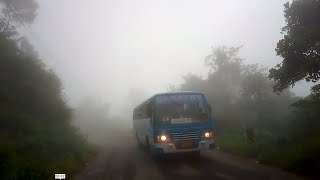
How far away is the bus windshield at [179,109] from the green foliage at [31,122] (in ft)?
16.5

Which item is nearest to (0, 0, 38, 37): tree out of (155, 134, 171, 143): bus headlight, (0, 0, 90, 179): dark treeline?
(0, 0, 90, 179): dark treeline

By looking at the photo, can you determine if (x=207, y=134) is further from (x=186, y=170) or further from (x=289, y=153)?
(x=289, y=153)

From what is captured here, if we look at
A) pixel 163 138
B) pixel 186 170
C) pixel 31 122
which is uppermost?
pixel 31 122

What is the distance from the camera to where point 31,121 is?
20094 millimetres

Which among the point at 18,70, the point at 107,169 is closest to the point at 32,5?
the point at 18,70

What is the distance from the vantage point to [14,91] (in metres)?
21.8

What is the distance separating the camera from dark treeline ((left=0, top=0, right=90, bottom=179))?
13.0 metres

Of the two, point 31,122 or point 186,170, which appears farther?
point 31,122

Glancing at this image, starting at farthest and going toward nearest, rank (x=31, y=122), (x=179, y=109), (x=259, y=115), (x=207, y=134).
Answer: (x=259, y=115)
(x=31, y=122)
(x=179, y=109)
(x=207, y=134)

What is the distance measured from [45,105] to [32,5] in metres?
15.9

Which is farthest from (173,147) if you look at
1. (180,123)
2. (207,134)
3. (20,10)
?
(20,10)

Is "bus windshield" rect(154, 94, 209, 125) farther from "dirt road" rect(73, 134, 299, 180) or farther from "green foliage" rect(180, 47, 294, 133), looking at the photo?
"green foliage" rect(180, 47, 294, 133)

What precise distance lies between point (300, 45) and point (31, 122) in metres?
15.6

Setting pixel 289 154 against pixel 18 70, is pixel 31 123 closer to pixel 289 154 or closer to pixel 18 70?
pixel 18 70
